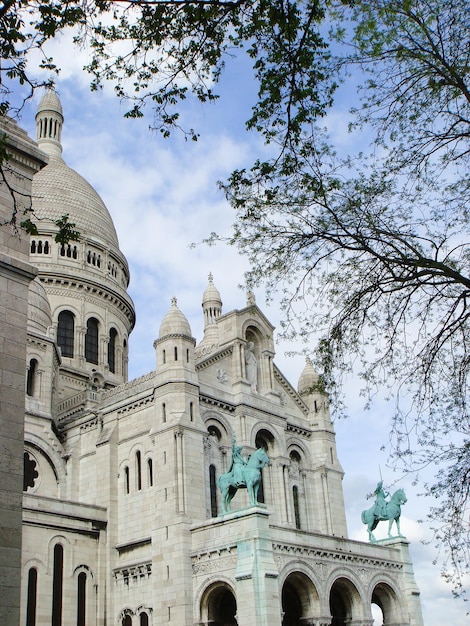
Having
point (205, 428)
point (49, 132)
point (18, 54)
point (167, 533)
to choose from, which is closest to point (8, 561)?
point (18, 54)

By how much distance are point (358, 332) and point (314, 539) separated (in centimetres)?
2167

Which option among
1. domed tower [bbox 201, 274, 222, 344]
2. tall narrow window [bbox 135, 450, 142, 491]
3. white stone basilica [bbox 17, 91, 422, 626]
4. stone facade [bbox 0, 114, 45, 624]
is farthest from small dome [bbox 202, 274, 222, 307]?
stone facade [bbox 0, 114, 45, 624]

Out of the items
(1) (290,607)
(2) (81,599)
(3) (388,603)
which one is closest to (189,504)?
(2) (81,599)

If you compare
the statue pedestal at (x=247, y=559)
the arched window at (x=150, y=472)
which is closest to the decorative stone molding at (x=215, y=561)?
Result: the statue pedestal at (x=247, y=559)

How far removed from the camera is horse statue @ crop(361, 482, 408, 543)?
39.3m

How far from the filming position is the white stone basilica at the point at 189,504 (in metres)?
32.3

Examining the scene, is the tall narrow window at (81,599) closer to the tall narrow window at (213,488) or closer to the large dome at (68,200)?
the tall narrow window at (213,488)

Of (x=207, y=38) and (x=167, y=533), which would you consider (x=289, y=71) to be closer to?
(x=207, y=38)

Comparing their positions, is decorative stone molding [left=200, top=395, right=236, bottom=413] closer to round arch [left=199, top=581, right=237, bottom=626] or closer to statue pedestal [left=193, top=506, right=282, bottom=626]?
statue pedestal [left=193, top=506, right=282, bottom=626]

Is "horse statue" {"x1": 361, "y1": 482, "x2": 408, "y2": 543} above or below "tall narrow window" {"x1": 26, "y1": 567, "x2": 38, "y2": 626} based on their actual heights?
above

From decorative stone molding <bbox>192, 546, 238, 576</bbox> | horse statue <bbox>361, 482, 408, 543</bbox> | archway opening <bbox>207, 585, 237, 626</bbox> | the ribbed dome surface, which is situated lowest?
archway opening <bbox>207, 585, 237, 626</bbox>

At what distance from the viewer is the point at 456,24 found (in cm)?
1430

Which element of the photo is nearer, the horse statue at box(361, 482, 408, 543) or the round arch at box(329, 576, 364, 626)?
the round arch at box(329, 576, 364, 626)

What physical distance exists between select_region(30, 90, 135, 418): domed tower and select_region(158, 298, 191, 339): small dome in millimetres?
11595
